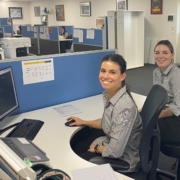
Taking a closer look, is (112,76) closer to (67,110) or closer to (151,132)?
(151,132)

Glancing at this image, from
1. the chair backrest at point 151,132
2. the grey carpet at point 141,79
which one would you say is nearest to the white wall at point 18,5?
the grey carpet at point 141,79

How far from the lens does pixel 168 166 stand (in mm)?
2484

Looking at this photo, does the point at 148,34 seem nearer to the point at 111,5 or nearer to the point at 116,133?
the point at 111,5

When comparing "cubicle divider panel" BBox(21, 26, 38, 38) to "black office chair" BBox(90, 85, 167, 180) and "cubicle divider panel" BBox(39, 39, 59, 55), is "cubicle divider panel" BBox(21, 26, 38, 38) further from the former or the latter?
"black office chair" BBox(90, 85, 167, 180)

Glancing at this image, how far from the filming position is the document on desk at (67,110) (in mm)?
2070

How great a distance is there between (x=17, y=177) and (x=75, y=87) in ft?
5.57

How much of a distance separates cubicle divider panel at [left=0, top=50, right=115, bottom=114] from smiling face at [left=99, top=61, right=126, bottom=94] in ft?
2.22

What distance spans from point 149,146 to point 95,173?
0.42m

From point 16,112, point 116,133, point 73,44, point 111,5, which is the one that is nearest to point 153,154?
point 116,133

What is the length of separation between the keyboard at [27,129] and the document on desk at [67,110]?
252 mm

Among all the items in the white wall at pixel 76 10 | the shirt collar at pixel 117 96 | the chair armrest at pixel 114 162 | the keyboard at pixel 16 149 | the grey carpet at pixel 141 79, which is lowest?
the grey carpet at pixel 141 79

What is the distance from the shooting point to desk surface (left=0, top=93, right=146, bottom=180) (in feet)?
4.46

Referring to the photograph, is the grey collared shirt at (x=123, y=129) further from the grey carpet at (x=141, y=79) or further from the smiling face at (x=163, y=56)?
the grey carpet at (x=141, y=79)

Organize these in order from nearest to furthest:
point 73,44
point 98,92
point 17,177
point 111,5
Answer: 1. point 17,177
2. point 98,92
3. point 73,44
4. point 111,5
